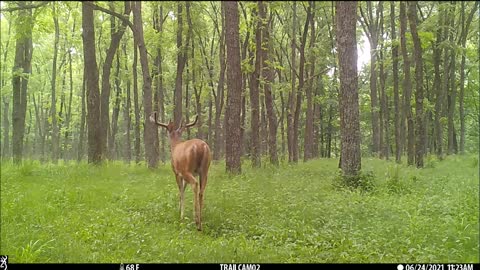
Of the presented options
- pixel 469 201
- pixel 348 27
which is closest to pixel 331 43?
pixel 348 27

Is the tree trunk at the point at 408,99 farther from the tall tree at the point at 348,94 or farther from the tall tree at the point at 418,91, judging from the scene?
the tall tree at the point at 348,94

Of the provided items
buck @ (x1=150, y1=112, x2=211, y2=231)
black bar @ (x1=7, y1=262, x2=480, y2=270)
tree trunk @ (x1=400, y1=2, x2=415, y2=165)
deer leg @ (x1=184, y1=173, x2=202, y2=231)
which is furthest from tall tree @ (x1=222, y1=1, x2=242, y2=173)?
black bar @ (x1=7, y1=262, x2=480, y2=270)

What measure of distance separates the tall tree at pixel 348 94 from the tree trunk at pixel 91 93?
25.8ft

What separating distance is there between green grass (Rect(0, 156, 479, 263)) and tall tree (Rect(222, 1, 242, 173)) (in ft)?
5.17

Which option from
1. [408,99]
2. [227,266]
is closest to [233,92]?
[227,266]

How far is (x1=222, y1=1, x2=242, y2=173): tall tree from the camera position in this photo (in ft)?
41.7

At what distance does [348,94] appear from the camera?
1116 cm

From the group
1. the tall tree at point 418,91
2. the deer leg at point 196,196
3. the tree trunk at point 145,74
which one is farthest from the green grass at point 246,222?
the tall tree at point 418,91

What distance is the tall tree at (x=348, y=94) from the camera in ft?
35.5

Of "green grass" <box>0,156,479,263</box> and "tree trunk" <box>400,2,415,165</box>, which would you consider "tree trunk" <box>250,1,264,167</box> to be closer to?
"tree trunk" <box>400,2,415,165</box>

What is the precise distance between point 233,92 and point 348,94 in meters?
3.29

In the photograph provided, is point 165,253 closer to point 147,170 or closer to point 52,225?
point 52,225

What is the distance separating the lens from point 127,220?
7555 millimetres

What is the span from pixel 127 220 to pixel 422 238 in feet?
14.8
